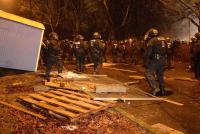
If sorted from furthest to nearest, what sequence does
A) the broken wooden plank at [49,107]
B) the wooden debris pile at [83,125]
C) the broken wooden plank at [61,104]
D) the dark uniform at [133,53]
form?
the dark uniform at [133,53] < the broken wooden plank at [61,104] < the broken wooden plank at [49,107] < the wooden debris pile at [83,125]

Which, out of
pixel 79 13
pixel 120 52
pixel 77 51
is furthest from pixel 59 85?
pixel 79 13

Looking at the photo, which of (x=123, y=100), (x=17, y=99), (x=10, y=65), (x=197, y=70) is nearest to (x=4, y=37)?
(x=10, y=65)

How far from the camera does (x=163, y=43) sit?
29.0ft

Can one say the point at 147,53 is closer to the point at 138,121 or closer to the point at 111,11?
the point at 138,121

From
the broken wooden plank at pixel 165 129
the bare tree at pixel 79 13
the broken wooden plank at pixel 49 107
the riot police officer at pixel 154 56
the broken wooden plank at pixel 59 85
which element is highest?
the bare tree at pixel 79 13

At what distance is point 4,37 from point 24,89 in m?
2.50

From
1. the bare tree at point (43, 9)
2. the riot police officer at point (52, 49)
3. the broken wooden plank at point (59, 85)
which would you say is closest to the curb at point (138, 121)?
the broken wooden plank at point (59, 85)

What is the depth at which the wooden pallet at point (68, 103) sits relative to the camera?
22.0 feet

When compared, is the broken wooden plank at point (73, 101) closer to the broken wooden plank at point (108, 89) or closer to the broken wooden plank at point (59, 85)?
the broken wooden plank at point (59, 85)

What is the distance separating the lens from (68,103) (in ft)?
24.8

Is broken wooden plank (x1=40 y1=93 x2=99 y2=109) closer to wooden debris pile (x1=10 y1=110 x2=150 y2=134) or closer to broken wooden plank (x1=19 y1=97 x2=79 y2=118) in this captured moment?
wooden debris pile (x1=10 y1=110 x2=150 y2=134)

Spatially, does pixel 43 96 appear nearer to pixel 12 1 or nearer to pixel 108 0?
pixel 12 1

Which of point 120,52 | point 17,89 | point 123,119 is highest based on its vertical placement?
point 120,52

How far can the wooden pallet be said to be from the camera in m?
6.71
